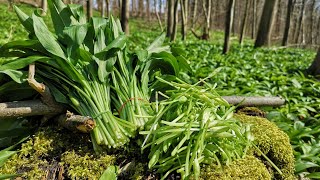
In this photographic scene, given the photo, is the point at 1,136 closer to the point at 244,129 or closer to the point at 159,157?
the point at 159,157

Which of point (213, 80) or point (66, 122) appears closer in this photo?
point (66, 122)

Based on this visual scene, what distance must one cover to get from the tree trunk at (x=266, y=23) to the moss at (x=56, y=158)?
43.7 ft

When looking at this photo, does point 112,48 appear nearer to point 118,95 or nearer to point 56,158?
point 118,95

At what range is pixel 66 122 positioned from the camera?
1.88 meters

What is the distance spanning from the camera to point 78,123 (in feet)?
5.77

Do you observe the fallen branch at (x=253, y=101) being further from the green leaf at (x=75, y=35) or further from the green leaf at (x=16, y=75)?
the green leaf at (x=16, y=75)

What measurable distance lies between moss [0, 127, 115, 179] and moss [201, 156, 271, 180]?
54 cm

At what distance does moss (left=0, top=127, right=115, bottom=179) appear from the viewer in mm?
1759

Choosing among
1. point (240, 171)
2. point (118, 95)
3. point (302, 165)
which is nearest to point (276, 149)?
point (302, 165)

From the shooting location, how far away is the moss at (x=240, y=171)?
71.2 inches

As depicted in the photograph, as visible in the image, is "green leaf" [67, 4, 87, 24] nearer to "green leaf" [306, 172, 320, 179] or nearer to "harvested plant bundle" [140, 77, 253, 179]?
"harvested plant bundle" [140, 77, 253, 179]

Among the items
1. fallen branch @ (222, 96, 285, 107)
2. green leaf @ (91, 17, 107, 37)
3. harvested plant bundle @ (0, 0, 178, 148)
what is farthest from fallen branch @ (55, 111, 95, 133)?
fallen branch @ (222, 96, 285, 107)

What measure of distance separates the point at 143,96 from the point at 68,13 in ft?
2.45

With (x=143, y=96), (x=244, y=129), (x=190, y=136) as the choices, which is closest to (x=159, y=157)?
(x=190, y=136)
